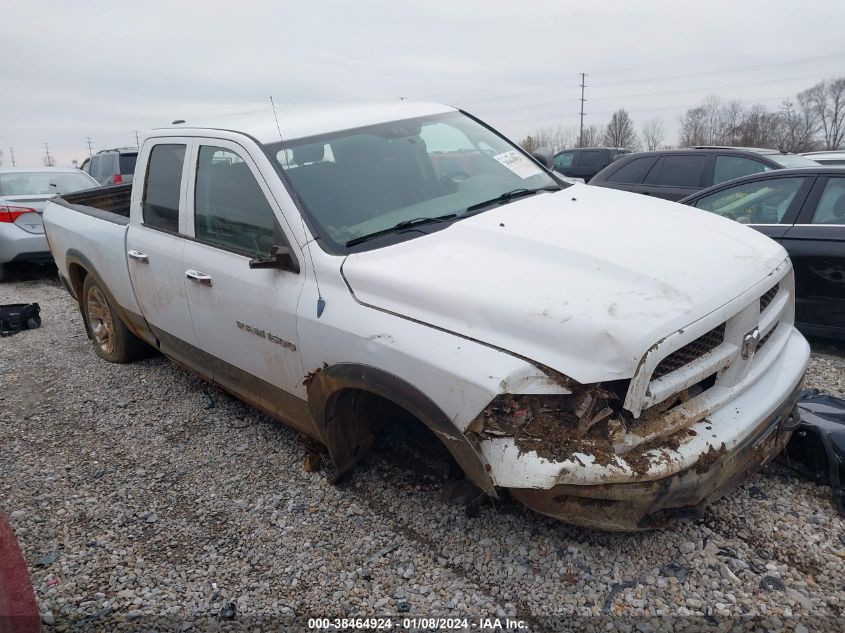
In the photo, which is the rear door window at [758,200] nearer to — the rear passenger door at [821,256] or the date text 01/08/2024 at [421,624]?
the rear passenger door at [821,256]

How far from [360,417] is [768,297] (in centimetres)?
196

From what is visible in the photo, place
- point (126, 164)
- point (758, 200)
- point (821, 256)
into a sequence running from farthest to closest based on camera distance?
point (126, 164)
point (758, 200)
point (821, 256)

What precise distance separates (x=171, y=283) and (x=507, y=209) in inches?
82.0

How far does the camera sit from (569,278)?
95.8 inches

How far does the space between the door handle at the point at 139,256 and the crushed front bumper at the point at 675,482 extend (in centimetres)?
288

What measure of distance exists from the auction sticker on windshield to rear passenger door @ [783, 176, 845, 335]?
90.0 inches

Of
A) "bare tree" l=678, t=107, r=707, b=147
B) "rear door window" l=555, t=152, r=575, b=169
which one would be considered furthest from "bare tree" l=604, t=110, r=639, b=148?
"rear door window" l=555, t=152, r=575, b=169

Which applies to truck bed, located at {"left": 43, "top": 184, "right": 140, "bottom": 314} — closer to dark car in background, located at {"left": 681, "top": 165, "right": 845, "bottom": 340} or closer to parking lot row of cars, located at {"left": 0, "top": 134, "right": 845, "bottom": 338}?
parking lot row of cars, located at {"left": 0, "top": 134, "right": 845, "bottom": 338}

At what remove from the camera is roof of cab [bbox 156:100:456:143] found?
133 inches

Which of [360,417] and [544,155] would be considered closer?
[360,417]

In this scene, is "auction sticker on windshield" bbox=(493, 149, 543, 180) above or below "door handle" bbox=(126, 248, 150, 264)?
above

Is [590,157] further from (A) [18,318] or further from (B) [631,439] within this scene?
(B) [631,439]

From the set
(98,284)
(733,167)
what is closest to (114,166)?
(98,284)

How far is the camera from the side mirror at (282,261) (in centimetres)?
291
